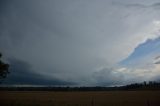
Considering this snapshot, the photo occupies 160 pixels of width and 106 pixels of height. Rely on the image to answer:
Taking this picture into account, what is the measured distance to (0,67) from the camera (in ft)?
117

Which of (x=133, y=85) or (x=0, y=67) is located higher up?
(x=133, y=85)

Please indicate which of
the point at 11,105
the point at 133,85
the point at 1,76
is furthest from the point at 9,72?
the point at 133,85

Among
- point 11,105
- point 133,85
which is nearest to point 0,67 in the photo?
point 11,105

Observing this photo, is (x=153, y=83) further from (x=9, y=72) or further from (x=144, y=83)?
(x=9, y=72)

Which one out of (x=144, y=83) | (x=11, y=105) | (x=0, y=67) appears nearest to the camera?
(x=11, y=105)

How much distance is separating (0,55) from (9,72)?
122 inches

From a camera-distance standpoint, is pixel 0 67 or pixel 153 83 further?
pixel 153 83

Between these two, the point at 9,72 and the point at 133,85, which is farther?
the point at 133,85

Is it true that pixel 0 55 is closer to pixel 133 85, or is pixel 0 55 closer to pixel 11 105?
pixel 11 105

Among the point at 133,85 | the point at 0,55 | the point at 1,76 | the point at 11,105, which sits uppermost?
the point at 133,85

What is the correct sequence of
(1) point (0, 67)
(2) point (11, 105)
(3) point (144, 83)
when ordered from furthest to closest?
(3) point (144, 83) → (1) point (0, 67) → (2) point (11, 105)

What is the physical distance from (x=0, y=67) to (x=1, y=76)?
2094 millimetres

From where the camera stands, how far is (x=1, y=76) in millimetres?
37250

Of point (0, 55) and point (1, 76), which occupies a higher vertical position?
point (0, 55)
